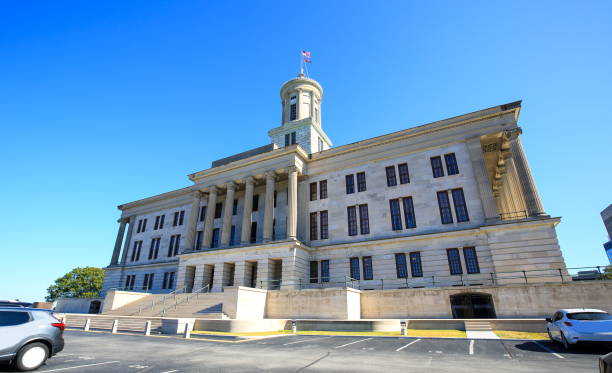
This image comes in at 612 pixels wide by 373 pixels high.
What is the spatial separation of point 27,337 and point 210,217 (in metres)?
32.3

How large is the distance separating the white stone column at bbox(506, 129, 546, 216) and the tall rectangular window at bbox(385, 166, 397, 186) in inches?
447

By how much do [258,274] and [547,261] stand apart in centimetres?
2594

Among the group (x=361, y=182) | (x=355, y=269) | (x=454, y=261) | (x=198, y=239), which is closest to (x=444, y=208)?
(x=454, y=261)

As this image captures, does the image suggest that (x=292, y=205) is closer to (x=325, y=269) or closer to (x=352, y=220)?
(x=352, y=220)

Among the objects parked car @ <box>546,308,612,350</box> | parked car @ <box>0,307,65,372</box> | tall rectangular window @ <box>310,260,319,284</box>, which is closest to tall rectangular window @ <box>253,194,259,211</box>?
tall rectangular window @ <box>310,260,319,284</box>

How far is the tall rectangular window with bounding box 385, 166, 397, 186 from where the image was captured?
3438 cm

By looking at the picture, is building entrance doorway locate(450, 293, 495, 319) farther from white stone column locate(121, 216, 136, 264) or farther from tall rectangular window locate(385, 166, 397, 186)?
white stone column locate(121, 216, 136, 264)

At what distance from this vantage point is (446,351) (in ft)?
40.4

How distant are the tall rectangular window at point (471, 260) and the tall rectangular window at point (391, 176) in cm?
992

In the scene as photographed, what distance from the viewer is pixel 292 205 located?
35.2m

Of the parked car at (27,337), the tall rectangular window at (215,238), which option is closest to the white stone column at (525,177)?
the parked car at (27,337)

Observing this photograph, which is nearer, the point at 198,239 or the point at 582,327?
the point at 582,327

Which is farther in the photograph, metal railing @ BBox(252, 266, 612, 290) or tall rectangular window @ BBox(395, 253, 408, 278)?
tall rectangular window @ BBox(395, 253, 408, 278)

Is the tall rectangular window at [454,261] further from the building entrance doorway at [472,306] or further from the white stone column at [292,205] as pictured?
the white stone column at [292,205]
